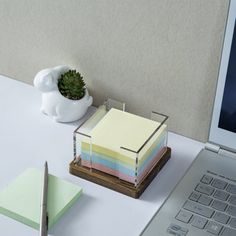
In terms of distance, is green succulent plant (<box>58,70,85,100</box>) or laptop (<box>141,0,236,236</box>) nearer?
laptop (<box>141,0,236,236</box>)

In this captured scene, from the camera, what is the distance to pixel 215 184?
773 mm

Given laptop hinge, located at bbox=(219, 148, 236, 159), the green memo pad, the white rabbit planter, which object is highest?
the white rabbit planter

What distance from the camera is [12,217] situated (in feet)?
2.37

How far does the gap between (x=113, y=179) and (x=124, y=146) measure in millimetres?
52

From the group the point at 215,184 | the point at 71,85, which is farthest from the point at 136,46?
the point at 215,184

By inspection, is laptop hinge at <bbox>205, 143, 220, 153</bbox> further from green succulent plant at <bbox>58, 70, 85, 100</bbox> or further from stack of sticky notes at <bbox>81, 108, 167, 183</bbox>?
green succulent plant at <bbox>58, 70, 85, 100</bbox>

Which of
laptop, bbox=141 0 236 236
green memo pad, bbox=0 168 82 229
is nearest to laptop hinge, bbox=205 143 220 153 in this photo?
laptop, bbox=141 0 236 236

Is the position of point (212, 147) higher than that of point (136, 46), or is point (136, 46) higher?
Answer: point (136, 46)

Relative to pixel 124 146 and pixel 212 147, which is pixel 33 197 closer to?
pixel 124 146

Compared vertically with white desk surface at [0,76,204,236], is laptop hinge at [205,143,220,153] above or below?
above

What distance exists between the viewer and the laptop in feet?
2.33

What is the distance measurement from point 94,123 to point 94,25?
0.16 meters

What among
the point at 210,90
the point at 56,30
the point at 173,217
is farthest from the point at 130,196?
the point at 56,30

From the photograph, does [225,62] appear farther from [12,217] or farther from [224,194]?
[12,217]
